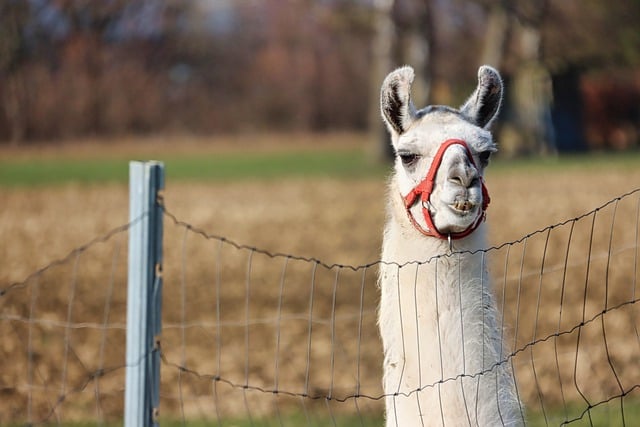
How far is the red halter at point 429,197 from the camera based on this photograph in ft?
12.6

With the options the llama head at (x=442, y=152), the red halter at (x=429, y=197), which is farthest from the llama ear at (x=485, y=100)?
the red halter at (x=429, y=197)

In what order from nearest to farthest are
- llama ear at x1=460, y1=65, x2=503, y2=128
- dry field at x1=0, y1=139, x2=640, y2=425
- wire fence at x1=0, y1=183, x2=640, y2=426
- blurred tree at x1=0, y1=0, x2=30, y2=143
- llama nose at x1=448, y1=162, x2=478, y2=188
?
llama nose at x1=448, y1=162, x2=478, y2=188
llama ear at x1=460, y1=65, x2=503, y2=128
wire fence at x1=0, y1=183, x2=640, y2=426
dry field at x1=0, y1=139, x2=640, y2=425
blurred tree at x1=0, y1=0, x2=30, y2=143

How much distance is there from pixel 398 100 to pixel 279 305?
1.78 metres

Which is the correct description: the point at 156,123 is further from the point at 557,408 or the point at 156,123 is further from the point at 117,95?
the point at 557,408

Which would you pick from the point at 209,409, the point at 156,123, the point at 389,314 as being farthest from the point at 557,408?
the point at 156,123

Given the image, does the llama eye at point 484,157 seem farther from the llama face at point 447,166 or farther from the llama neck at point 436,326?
the llama neck at point 436,326

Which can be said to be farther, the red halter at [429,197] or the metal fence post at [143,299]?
the metal fence post at [143,299]

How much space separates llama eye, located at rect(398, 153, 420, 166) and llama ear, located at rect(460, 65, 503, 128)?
1.03ft

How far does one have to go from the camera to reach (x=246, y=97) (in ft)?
244

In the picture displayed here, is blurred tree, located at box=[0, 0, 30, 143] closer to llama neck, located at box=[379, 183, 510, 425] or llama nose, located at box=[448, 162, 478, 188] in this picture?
llama neck, located at box=[379, 183, 510, 425]

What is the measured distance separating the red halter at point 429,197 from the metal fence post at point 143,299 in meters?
1.01

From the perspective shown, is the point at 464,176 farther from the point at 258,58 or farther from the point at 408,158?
the point at 258,58

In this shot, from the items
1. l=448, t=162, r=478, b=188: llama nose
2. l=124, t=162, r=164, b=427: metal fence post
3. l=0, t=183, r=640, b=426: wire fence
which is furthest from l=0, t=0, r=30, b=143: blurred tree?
l=448, t=162, r=478, b=188: llama nose

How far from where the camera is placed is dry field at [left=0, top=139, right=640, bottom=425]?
25.4ft
